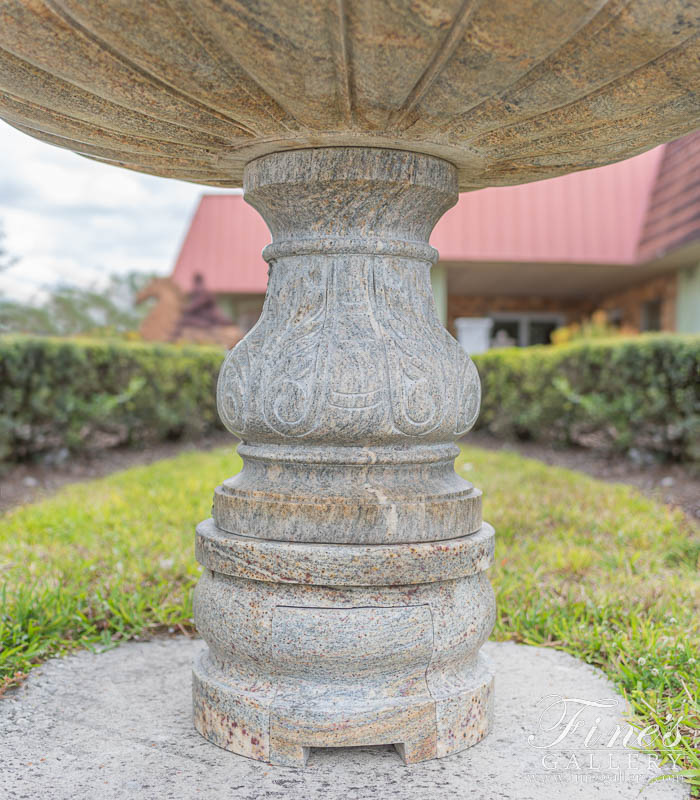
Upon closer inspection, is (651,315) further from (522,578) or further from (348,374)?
(348,374)

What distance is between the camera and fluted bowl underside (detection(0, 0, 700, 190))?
134cm

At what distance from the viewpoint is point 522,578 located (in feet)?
10.5

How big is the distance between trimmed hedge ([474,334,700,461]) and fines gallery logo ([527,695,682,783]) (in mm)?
3699

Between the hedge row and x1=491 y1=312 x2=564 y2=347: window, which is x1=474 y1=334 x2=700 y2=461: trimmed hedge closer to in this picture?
the hedge row

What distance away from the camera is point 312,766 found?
5.94 ft

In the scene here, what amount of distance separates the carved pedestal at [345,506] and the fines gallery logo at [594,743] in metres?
0.18

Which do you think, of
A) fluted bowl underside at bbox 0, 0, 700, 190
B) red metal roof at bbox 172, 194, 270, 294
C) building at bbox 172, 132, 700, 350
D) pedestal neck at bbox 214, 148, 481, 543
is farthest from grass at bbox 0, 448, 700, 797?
red metal roof at bbox 172, 194, 270, 294

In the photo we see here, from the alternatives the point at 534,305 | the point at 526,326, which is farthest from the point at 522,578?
the point at 534,305

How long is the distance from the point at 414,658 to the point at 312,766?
13.3 inches

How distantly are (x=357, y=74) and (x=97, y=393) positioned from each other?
590 centimetres

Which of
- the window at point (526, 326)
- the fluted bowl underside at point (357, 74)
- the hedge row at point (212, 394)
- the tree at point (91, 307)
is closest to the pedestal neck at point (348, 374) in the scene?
the fluted bowl underside at point (357, 74)

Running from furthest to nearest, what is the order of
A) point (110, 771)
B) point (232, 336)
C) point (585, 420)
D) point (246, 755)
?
point (232, 336) < point (585, 420) < point (246, 755) < point (110, 771)

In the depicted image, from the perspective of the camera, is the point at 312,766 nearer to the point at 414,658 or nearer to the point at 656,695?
the point at 414,658

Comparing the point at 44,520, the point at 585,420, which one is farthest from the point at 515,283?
the point at 44,520
